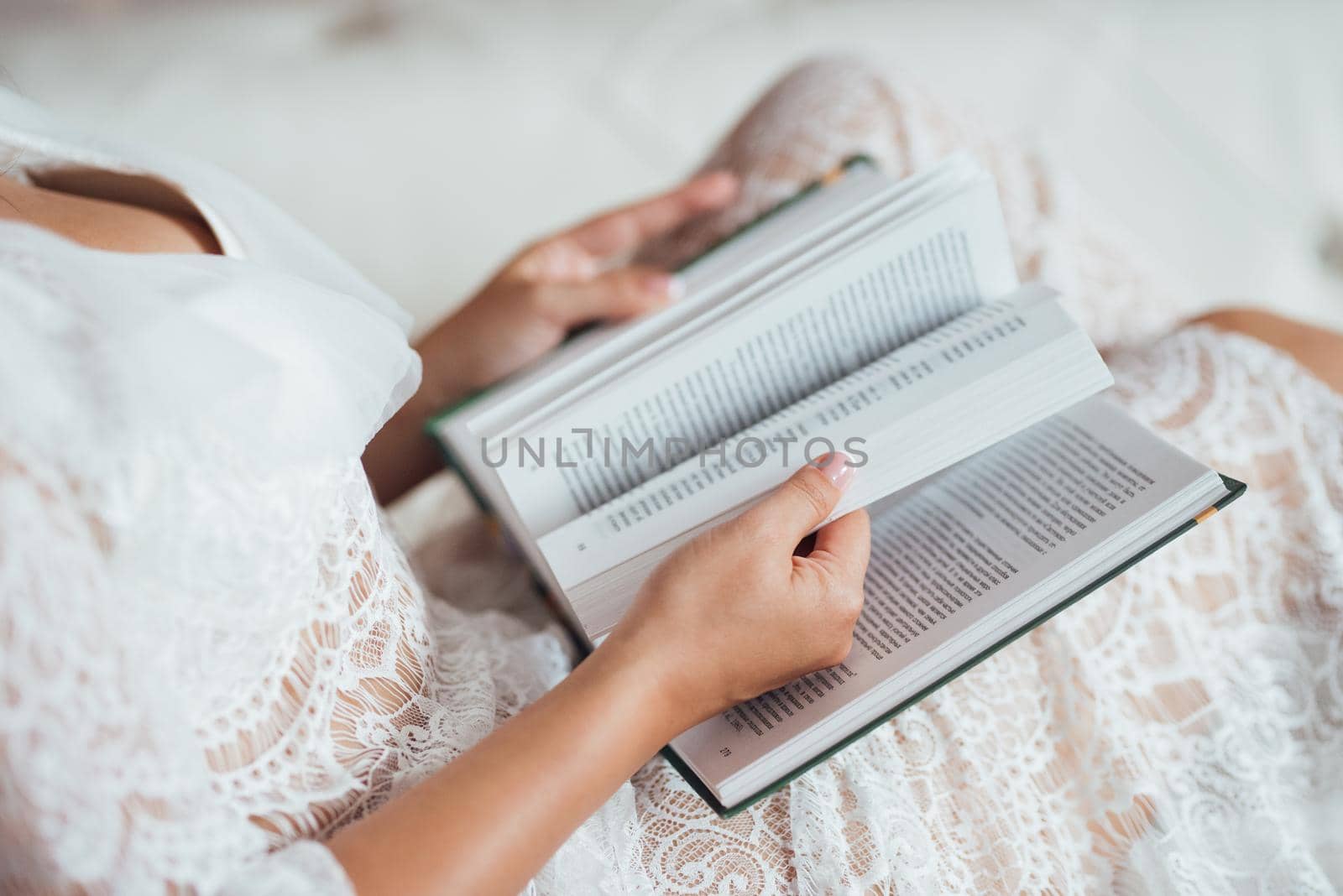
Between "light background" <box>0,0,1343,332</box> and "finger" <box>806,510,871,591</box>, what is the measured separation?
0.88 m

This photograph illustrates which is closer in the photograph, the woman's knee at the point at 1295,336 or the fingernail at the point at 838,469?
the fingernail at the point at 838,469

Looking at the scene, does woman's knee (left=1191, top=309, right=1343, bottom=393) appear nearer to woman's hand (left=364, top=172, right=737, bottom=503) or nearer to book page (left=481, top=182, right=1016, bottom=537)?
book page (left=481, top=182, right=1016, bottom=537)

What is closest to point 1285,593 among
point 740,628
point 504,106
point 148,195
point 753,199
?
point 740,628

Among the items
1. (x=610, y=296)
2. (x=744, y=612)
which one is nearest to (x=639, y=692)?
(x=744, y=612)

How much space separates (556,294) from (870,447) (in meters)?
0.32

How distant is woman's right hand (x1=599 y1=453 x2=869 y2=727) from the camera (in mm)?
490

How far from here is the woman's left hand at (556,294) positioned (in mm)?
748

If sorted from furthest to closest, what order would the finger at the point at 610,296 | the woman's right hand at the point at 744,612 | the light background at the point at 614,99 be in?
the light background at the point at 614,99 → the finger at the point at 610,296 → the woman's right hand at the point at 744,612

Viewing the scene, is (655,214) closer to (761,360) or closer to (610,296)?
(610,296)

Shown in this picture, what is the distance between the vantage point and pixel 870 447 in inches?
22.5

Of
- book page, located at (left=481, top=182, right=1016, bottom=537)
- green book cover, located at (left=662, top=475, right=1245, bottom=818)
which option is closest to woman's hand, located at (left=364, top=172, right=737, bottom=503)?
book page, located at (left=481, top=182, right=1016, bottom=537)

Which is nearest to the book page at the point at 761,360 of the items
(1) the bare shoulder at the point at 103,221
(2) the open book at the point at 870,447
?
(2) the open book at the point at 870,447

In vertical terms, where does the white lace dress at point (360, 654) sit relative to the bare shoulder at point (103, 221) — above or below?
below

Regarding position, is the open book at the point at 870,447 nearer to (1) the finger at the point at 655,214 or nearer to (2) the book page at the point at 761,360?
(2) the book page at the point at 761,360
